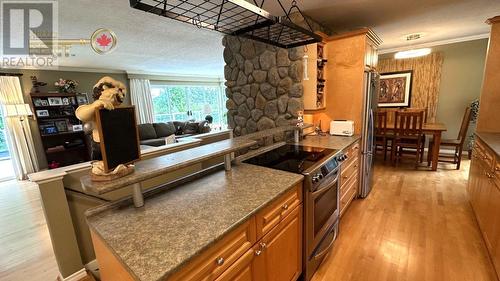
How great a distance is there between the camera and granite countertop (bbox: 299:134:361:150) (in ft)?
7.66

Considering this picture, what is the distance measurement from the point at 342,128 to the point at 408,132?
78.1 inches

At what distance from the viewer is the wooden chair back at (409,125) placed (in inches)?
150

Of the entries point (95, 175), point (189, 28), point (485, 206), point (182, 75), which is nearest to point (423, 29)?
point (485, 206)

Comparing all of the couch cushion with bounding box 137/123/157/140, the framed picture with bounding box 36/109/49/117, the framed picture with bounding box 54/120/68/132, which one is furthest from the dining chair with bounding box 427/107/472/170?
the framed picture with bounding box 36/109/49/117

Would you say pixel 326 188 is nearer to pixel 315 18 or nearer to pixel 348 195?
pixel 348 195

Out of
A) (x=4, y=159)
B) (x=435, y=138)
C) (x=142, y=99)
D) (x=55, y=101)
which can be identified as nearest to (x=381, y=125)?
(x=435, y=138)

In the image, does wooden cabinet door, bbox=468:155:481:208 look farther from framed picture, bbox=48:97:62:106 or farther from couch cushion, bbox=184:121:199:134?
framed picture, bbox=48:97:62:106

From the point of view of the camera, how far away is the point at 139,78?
6746 millimetres

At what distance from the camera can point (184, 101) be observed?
27.8 ft

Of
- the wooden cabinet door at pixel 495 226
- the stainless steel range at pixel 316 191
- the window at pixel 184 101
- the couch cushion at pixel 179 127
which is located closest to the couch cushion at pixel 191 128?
the couch cushion at pixel 179 127

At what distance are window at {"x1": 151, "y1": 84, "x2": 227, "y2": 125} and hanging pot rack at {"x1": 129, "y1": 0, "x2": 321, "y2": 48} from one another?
19.7 ft

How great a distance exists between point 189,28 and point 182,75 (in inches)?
211

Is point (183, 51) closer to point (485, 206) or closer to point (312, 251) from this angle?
point (312, 251)

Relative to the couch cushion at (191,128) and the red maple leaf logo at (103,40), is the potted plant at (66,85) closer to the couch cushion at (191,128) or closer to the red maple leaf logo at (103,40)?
the couch cushion at (191,128)
